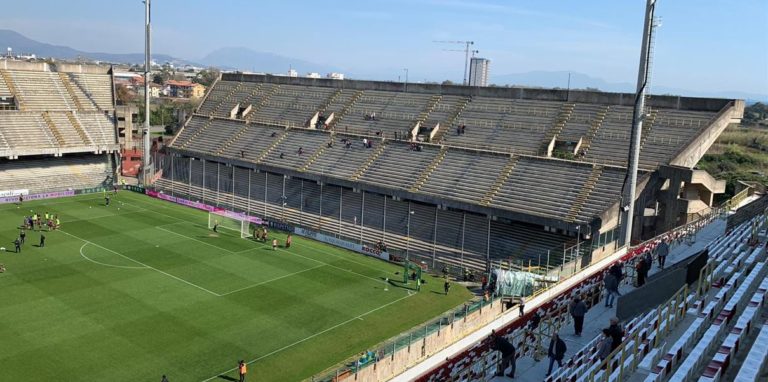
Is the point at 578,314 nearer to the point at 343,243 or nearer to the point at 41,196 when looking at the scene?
the point at 343,243

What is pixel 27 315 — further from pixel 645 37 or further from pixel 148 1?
pixel 148 1

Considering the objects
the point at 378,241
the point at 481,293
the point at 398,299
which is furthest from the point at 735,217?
the point at 378,241

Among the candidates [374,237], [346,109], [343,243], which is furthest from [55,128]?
[374,237]

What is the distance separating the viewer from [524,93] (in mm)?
50219

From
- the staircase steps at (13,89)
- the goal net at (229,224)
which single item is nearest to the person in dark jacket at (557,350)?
the goal net at (229,224)

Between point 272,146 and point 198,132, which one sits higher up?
point 198,132

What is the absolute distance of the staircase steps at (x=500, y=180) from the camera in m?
40.1

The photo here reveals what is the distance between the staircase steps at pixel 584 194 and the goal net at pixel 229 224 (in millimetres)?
22293

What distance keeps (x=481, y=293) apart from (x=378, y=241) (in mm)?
10542

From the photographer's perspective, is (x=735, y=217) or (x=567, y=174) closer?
(x=735, y=217)

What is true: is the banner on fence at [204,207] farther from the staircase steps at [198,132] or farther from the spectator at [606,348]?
the spectator at [606,348]

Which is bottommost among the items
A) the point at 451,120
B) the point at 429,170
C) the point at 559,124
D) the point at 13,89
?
the point at 429,170

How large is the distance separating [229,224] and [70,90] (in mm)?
28905

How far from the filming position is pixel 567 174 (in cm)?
4028
